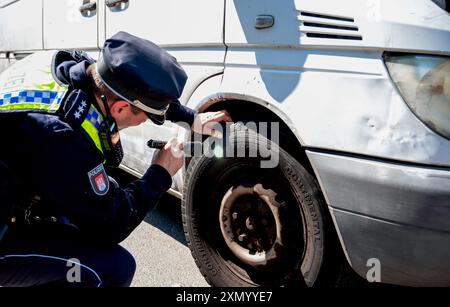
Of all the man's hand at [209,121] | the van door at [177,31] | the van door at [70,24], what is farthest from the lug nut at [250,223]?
the van door at [70,24]

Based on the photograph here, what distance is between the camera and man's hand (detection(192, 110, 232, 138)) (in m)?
2.13

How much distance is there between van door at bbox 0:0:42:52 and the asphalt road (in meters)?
1.88

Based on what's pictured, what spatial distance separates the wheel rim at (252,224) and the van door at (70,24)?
1.57 metres

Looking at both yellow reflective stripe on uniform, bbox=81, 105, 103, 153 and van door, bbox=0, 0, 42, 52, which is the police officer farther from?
van door, bbox=0, 0, 42, 52

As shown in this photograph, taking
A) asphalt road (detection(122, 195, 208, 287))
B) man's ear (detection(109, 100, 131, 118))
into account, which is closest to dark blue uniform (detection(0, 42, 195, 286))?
man's ear (detection(109, 100, 131, 118))

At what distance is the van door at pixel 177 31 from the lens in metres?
2.12

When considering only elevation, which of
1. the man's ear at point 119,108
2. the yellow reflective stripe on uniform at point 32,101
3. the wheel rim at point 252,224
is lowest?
the wheel rim at point 252,224

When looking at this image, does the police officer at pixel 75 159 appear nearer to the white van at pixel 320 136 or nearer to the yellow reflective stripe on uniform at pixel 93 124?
the yellow reflective stripe on uniform at pixel 93 124

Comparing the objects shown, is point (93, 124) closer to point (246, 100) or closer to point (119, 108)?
point (119, 108)

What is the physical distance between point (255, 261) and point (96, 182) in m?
0.95

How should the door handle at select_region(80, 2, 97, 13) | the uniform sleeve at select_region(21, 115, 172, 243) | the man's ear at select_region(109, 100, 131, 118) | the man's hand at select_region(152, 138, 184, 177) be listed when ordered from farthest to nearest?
the door handle at select_region(80, 2, 97, 13)
the man's hand at select_region(152, 138, 184, 177)
the man's ear at select_region(109, 100, 131, 118)
the uniform sleeve at select_region(21, 115, 172, 243)

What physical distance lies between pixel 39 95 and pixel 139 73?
348 millimetres

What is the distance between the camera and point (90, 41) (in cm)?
308

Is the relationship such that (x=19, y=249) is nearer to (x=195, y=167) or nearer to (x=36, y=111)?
(x=36, y=111)
